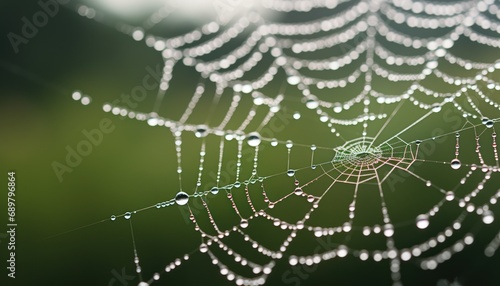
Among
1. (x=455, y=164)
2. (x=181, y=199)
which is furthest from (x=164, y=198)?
(x=455, y=164)

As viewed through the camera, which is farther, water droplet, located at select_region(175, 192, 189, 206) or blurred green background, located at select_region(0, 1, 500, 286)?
blurred green background, located at select_region(0, 1, 500, 286)

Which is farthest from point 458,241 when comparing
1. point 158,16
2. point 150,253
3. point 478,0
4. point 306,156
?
point 158,16

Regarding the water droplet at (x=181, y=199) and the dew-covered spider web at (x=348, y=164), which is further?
the dew-covered spider web at (x=348, y=164)

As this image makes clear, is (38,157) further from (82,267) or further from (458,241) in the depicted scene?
(458,241)

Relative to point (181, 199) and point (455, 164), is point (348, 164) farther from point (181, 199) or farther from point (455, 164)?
point (181, 199)

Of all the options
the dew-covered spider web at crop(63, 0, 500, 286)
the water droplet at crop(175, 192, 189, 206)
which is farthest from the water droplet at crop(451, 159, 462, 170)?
the water droplet at crop(175, 192, 189, 206)

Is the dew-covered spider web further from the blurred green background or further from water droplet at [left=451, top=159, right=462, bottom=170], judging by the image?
water droplet at [left=451, top=159, right=462, bottom=170]

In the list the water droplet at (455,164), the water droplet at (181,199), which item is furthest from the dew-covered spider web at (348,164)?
the water droplet at (181,199)

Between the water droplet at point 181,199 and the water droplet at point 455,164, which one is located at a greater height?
the water droplet at point 181,199

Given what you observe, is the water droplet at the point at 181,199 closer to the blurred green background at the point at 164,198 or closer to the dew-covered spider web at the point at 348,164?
the dew-covered spider web at the point at 348,164
